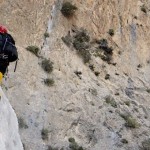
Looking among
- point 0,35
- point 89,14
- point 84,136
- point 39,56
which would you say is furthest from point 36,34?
point 0,35

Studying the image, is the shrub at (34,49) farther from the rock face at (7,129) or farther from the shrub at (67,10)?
the rock face at (7,129)

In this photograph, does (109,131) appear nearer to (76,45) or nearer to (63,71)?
(63,71)

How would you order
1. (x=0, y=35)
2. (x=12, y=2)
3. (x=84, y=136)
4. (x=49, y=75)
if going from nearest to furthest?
(x=0, y=35) < (x=84, y=136) < (x=49, y=75) < (x=12, y=2)

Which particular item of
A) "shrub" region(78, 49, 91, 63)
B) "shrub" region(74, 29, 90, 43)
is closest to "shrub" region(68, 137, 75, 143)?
"shrub" region(78, 49, 91, 63)

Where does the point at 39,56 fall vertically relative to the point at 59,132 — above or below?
above

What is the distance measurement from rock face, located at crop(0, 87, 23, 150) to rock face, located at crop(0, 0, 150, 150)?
9089 millimetres

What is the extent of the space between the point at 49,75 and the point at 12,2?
4440 mm

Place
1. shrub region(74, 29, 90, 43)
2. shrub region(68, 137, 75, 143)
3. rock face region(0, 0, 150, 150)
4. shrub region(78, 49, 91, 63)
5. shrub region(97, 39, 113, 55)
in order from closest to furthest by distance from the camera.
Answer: shrub region(68, 137, 75, 143), rock face region(0, 0, 150, 150), shrub region(78, 49, 91, 63), shrub region(74, 29, 90, 43), shrub region(97, 39, 113, 55)

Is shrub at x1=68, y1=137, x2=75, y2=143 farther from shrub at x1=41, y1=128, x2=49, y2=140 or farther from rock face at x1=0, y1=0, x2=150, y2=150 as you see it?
shrub at x1=41, y1=128, x2=49, y2=140

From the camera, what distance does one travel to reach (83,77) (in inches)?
840

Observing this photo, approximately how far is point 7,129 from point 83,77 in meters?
14.1

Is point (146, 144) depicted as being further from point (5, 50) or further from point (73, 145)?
point (5, 50)

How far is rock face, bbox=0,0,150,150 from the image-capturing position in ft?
60.5

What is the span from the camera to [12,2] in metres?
21.8
